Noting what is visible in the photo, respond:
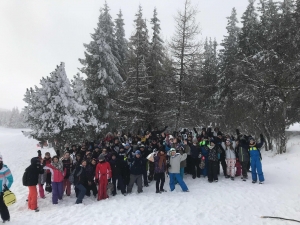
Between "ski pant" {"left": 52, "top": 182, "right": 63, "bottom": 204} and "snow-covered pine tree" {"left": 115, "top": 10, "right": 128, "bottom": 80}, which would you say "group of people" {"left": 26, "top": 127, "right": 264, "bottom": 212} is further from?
"snow-covered pine tree" {"left": 115, "top": 10, "right": 128, "bottom": 80}

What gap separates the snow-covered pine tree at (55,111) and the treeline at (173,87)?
0.21ft

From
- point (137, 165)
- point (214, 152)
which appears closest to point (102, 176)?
point (137, 165)

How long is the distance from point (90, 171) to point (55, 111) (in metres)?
8.42

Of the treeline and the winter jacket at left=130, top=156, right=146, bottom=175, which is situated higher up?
the treeline

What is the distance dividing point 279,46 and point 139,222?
15196mm

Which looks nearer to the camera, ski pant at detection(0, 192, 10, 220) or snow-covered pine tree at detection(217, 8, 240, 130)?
ski pant at detection(0, 192, 10, 220)

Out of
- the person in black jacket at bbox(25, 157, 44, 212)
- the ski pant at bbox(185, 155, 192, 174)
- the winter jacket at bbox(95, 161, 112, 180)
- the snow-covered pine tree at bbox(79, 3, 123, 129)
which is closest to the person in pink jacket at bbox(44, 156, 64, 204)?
the person in black jacket at bbox(25, 157, 44, 212)

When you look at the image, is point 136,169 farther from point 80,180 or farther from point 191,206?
point 191,206

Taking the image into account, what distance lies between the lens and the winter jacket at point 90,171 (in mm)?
9820

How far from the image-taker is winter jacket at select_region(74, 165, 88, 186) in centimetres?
952

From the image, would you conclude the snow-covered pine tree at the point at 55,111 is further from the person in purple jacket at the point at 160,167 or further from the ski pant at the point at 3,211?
the ski pant at the point at 3,211

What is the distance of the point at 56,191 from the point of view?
9.48 m

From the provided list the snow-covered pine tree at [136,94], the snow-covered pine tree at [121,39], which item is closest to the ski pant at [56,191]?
the snow-covered pine tree at [136,94]

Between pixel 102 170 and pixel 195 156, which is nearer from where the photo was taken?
pixel 102 170
